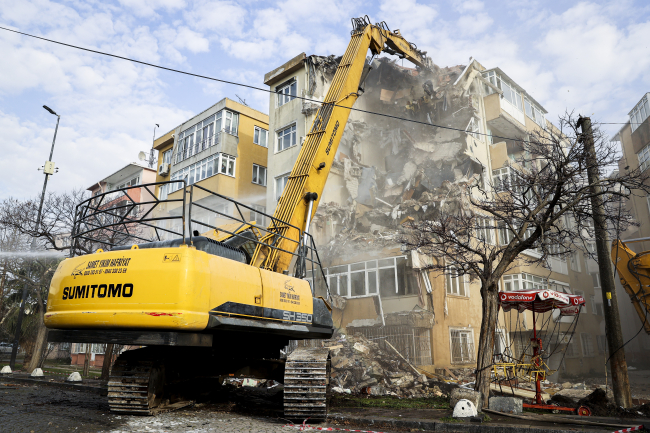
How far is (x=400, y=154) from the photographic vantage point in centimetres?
3194

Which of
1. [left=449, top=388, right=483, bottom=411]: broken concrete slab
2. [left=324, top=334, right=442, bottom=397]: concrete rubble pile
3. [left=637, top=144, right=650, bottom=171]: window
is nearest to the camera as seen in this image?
[left=449, top=388, right=483, bottom=411]: broken concrete slab

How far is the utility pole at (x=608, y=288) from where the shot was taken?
33.8 ft

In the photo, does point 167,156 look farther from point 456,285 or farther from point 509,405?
point 509,405

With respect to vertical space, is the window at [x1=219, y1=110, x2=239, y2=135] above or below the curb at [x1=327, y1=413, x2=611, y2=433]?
above

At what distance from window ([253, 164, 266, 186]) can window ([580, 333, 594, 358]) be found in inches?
934

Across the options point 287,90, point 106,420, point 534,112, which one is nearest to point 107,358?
point 106,420

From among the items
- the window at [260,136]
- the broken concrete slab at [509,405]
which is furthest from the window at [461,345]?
the window at [260,136]

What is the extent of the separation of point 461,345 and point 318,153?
46.6ft

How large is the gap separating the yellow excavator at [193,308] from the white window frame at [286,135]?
1535cm

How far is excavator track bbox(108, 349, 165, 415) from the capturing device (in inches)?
294

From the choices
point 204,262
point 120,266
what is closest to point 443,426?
point 204,262

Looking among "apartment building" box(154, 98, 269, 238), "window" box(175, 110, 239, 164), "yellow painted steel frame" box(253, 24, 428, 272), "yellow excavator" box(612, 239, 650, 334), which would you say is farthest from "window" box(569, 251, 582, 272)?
"yellow painted steel frame" box(253, 24, 428, 272)

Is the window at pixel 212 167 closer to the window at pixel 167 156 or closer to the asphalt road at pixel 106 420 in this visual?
the window at pixel 167 156

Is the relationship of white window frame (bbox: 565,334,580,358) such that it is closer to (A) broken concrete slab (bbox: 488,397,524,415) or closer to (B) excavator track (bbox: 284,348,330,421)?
(A) broken concrete slab (bbox: 488,397,524,415)
